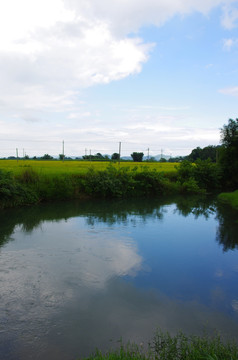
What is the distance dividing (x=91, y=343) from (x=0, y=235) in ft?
19.1

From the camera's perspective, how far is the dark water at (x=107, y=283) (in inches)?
142

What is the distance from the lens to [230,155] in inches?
958

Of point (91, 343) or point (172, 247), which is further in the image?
point (172, 247)

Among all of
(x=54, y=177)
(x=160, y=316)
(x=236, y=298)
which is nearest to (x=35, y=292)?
(x=160, y=316)

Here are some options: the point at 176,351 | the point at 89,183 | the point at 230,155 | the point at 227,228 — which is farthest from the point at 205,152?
the point at 176,351

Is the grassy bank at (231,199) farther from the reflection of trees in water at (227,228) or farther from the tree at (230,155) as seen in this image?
the tree at (230,155)

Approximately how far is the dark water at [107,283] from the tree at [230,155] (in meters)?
15.4

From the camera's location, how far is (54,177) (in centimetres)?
1438

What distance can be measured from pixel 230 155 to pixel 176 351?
2373 centimetres

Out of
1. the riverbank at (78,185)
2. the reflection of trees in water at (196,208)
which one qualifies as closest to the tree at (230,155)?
the riverbank at (78,185)

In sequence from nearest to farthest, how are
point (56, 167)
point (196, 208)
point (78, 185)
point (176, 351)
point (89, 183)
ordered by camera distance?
1. point (176, 351)
2. point (196, 208)
3. point (78, 185)
4. point (89, 183)
5. point (56, 167)

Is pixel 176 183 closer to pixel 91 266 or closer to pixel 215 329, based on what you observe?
pixel 91 266

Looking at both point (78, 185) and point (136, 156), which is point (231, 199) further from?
point (136, 156)

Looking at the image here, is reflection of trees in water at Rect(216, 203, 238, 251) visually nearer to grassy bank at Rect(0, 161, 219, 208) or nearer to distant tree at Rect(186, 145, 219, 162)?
grassy bank at Rect(0, 161, 219, 208)
